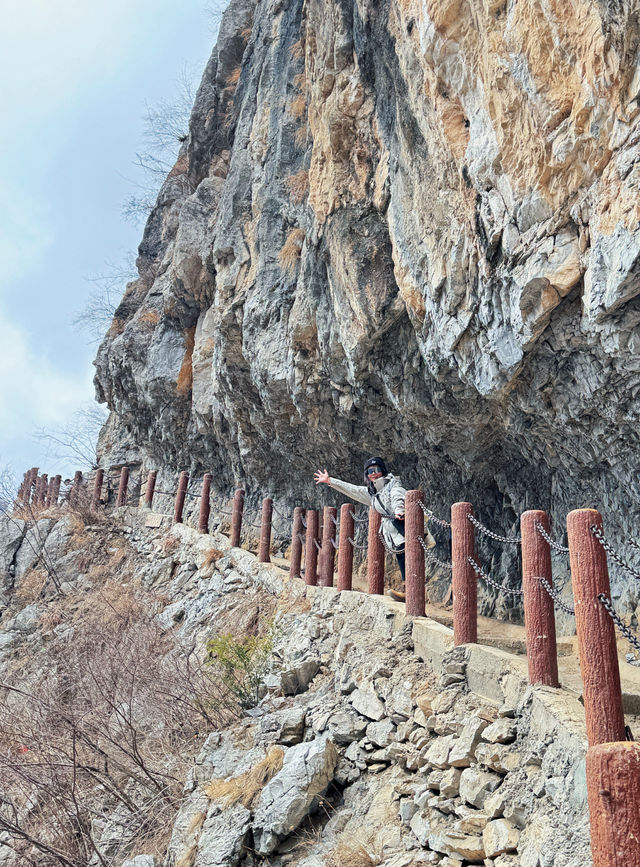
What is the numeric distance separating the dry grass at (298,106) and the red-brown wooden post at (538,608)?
1066 cm

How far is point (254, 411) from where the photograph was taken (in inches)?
506

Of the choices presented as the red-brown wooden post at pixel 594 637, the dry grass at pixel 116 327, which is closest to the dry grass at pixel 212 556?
the red-brown wooden post at pixel 594 637

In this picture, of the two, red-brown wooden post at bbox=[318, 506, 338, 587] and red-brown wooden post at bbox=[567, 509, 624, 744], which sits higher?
red-brown wooden post at bbox=[318, 506, 338, 587]

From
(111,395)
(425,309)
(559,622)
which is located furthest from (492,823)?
(111,395)

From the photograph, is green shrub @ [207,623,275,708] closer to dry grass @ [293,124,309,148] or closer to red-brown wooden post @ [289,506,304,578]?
red-brown wooden post @ [289,506,304,578]

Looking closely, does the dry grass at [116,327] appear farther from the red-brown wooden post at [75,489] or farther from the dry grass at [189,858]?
the dry grass at [189,858]

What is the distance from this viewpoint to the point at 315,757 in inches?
166

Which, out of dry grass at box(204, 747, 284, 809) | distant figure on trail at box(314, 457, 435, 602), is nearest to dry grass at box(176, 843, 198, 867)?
dry grass at box(204, 747, 284, 809)

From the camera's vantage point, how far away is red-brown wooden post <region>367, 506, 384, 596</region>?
679cm

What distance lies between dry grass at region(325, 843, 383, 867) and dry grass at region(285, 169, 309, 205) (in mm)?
10196

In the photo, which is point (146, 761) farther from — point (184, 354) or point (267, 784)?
point (184, 354)

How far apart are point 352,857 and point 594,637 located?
190 cm

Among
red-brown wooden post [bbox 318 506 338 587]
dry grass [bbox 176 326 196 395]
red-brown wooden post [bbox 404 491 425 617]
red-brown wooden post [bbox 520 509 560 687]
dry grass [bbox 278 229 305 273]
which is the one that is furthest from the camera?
dry grass [bbox 176 326 196 395]

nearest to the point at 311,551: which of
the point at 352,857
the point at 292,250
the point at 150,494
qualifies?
the point at 352,857
